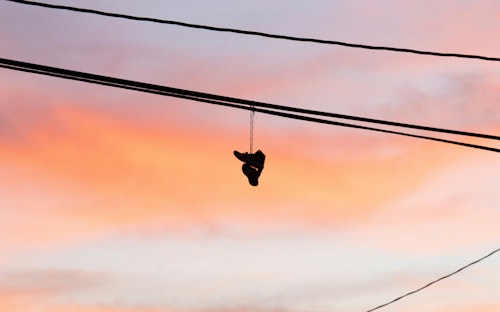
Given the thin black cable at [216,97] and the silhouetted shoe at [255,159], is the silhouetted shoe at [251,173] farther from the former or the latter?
the thin black cable at [216,97]

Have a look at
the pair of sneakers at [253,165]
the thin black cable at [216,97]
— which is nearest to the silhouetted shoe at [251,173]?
the pair of sneakers at [253,165]

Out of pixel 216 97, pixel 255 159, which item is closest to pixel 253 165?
pixel 255 159

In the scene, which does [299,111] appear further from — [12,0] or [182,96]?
[12,0]

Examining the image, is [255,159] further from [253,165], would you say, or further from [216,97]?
[216,97]

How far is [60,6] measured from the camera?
34.3 ft

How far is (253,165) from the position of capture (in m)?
12.5

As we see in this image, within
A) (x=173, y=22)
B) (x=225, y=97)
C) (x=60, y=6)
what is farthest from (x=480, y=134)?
(x=60, y=6)

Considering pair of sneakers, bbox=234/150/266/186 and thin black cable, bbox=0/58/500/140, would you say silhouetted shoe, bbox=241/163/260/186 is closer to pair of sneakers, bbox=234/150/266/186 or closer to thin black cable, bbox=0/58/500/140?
pair of sneakers, bbox=234/150/266/186

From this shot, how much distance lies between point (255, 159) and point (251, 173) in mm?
185

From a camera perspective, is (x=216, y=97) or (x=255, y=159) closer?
(x=216, y=97)

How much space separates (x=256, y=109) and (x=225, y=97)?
0.48 metres

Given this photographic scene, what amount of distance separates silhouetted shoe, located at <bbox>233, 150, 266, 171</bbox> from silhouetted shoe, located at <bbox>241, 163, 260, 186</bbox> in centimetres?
5

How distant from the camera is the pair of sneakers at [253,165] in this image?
12.5 m

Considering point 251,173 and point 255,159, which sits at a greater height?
point 255,159
